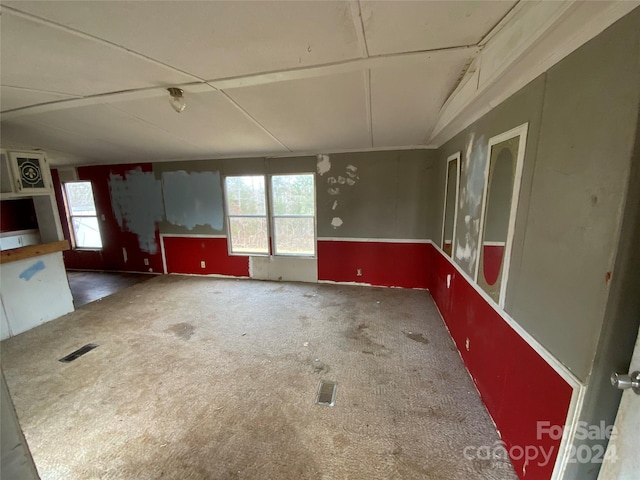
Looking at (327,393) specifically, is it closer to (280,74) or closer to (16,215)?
(280,74)

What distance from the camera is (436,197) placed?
3654 mm

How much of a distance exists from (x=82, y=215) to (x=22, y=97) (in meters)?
4.36

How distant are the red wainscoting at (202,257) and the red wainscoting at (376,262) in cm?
164

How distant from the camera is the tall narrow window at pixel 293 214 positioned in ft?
14.1

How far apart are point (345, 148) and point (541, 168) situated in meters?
2.94

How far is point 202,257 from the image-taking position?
4930mm

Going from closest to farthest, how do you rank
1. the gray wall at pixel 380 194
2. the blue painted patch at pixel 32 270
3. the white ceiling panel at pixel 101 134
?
the white ceiling panel at pixel 101 134 < the blue painted patch at pixel 32 270 < the gray wall at pixel 380 194

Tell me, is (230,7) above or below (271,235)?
above

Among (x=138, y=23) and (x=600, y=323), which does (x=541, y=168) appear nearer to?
(x=600, y=323)

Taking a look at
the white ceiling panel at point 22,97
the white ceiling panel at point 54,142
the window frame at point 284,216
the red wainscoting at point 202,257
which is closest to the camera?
the white ceiling panel at point 22,97

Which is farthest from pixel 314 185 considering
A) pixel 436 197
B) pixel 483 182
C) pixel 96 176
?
pixel 96 176

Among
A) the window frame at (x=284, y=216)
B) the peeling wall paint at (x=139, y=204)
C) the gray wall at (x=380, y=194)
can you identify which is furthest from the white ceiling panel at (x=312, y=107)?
the peeling wall paint at (x=139, y=204)

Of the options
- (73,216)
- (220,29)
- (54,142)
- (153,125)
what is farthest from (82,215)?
(220,29)

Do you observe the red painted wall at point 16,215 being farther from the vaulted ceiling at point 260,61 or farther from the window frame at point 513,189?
the window frame at point 513,189
